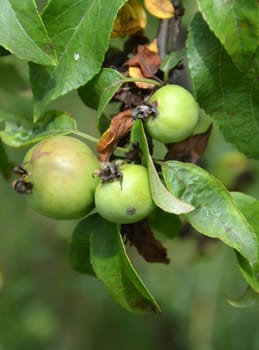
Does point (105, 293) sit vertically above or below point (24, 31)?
below

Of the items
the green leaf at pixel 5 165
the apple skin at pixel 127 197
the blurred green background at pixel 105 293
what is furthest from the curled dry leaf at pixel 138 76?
the blurred green background at pixel 105 293

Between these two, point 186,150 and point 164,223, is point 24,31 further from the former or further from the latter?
point 164,223

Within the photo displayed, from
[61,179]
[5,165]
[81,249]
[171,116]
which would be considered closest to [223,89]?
[171,116]

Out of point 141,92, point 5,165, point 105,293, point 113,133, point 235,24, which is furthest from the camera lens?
point 105,293

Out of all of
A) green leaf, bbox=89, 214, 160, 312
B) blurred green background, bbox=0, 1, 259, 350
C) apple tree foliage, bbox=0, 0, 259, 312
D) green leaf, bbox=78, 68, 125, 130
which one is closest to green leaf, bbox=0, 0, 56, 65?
apple tree foliage, bbox=0, 0, 259, 312

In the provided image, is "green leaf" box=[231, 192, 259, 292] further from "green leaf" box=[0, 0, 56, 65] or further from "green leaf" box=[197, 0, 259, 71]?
"green leaf" box=[0, 0, 56, 65]

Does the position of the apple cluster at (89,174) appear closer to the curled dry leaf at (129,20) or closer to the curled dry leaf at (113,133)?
the curled dry leaf at (113,133)
